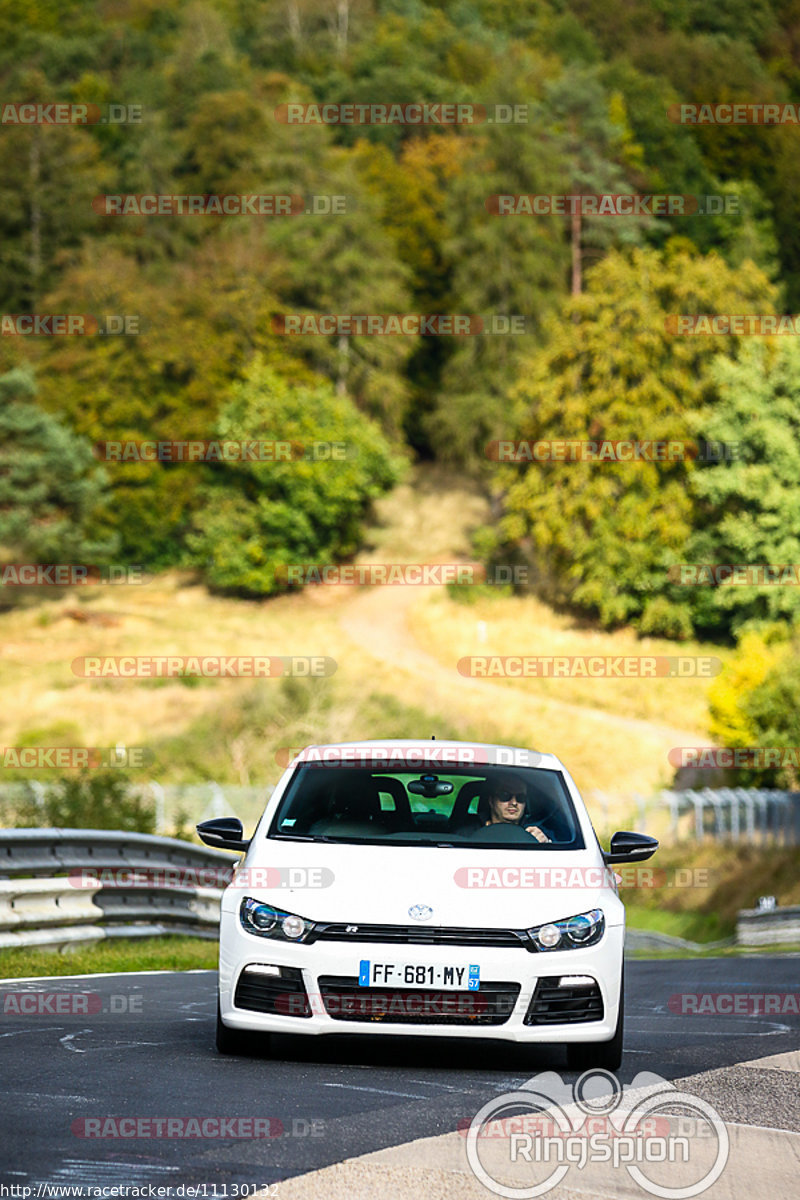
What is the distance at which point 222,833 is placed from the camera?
927cm

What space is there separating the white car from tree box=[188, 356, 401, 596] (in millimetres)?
70027

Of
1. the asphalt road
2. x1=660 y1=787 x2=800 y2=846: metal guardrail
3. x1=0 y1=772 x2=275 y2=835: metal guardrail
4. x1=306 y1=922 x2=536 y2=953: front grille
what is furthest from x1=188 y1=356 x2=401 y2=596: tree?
x1=306 y1=922 x2=536 y2=953: front grille

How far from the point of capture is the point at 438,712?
62.1 meters

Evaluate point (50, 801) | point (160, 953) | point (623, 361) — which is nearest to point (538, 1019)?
point (160, 953)

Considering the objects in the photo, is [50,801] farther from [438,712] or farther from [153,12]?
[153,12]

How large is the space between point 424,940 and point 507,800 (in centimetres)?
154

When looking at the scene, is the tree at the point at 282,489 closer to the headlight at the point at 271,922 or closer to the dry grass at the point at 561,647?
the dry grass at the point at 561,647

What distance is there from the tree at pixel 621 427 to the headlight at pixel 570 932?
63.9m

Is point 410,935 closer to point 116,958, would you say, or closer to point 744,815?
point 116,958

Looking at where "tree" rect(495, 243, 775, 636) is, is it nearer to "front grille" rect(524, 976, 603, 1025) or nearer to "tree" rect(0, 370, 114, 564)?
"tree" rect(0, 370, 114, 564)

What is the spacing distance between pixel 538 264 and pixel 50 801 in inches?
2555

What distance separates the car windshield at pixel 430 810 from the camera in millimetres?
9164

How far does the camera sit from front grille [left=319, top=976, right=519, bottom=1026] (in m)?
8.16

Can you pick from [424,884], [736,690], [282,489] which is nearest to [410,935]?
[424,884]
